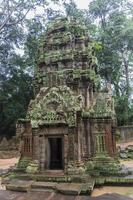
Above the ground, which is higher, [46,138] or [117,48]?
[117,48]

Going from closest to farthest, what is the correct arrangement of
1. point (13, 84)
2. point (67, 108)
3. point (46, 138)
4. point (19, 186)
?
point (19, 186) → point (67, 108) → point (46, 138) → point (13, 84)

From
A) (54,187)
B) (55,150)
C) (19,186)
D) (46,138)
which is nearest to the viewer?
(54,187)

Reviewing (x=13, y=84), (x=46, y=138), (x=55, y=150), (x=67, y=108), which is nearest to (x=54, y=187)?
(x=46, y=138)

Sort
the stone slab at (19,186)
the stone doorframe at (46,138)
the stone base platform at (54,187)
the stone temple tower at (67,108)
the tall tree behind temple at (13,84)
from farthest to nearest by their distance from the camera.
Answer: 1. the tall tree behind temple at (13,84)
2. the stone doorframe at (46,138)
3. the stone temple tower at (67,108)
4. the stone slab at (19,186)
5. the stone base platform at (54,187)

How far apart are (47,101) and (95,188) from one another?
4544mm

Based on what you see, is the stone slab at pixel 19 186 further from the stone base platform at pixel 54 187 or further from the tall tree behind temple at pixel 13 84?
the tall tree behind temple at pixel 13 84

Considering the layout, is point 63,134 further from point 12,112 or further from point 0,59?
point 0,59

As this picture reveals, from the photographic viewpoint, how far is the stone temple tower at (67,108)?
11078mm

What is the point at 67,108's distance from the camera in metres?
11.1

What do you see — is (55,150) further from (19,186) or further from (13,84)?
(13,84)

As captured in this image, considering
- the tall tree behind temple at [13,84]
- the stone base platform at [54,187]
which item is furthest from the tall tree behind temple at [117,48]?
the stone base platform at [54,187]

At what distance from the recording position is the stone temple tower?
436 inches

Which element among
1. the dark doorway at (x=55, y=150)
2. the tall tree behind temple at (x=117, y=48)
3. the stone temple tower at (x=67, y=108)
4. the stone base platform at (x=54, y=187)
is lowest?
→ the stone base platform at (x=54, y=187)

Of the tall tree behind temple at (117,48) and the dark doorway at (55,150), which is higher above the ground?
the tall tree behind temple at (117,48)
